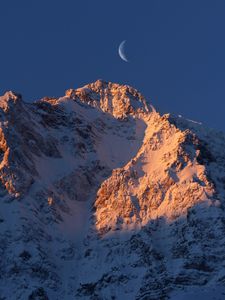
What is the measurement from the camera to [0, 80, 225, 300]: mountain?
160 m

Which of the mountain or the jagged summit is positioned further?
the jagged summit

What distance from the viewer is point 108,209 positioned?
576ft

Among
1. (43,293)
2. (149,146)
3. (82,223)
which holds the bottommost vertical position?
(43,293)

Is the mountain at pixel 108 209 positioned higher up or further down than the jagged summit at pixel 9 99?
further down

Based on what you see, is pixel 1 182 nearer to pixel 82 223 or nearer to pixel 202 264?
pixel 82 223

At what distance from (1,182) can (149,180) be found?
64.9 ft

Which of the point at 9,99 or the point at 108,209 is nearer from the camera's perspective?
the point at 108,209

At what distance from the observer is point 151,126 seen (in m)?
197

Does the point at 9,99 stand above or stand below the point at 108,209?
above

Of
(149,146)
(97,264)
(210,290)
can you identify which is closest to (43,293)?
(97,264)

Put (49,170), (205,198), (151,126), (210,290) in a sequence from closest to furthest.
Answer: (210,290) < (205,198) < (49,170) < (151,126)

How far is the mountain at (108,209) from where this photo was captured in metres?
160

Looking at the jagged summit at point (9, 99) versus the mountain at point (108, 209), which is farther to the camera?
the jagged summit at point (9, 99)

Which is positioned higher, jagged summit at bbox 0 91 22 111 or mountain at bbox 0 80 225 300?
jagged summit at bbox 0 91 22 111
